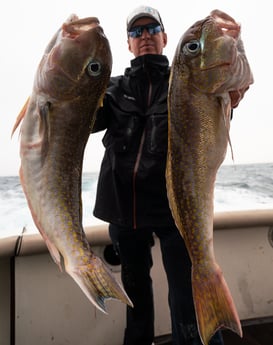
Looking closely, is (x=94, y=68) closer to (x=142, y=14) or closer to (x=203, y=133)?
(x=203, y=133)

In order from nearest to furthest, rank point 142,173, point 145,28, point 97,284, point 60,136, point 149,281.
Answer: point 97,284
point 60,136
point 142,173
point 145,28
point 149,281

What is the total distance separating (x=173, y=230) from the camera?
6.53 ft

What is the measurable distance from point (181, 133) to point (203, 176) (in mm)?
A: 239

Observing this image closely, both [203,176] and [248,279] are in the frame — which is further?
[248,279]

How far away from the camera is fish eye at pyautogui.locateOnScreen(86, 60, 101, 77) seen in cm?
147

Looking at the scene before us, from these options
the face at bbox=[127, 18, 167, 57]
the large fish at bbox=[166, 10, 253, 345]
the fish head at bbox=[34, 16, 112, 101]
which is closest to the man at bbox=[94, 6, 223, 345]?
the face at bbox=[127, 18, 167, 57]

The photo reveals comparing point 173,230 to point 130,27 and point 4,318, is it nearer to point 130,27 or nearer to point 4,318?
point 130,27

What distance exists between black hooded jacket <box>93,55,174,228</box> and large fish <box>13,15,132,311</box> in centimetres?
55

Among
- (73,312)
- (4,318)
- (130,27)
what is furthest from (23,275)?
(130,27)

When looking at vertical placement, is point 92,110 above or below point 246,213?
above

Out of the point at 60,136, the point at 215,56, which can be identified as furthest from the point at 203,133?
the point at 60,136

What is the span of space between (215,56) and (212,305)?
1.15m

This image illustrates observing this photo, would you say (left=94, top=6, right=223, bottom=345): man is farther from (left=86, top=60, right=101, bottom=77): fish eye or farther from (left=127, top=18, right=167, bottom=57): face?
(left=86, top=60, right=101, bottom=77): fish eye

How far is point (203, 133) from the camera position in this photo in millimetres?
1545
